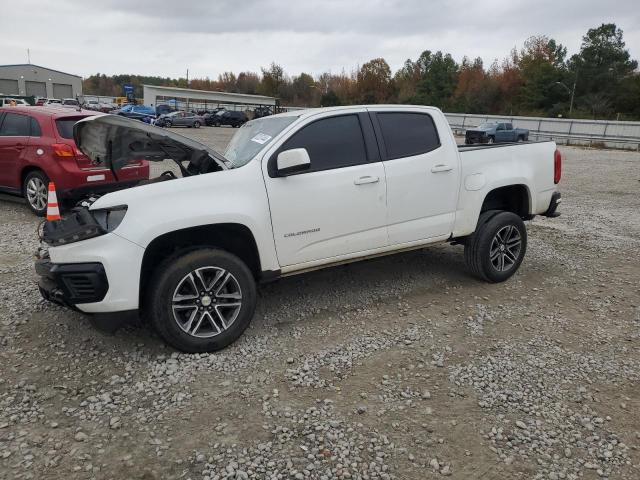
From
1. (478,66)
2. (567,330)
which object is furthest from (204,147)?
(478,66)

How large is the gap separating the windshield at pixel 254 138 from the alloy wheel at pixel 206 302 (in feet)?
3.08

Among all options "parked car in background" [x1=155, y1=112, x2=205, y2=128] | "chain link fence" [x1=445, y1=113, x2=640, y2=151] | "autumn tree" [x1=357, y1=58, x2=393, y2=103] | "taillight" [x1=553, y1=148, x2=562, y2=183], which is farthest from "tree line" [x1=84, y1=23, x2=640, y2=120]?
"taillight" [x1=553, y1=148, x2=562, y2=183]

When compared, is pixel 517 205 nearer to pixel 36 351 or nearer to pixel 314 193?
pixel 314 193

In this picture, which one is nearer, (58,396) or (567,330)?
(58,396)

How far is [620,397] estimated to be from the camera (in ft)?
10.9

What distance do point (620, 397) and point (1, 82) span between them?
3298 inches

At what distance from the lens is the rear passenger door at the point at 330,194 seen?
3.96 meters

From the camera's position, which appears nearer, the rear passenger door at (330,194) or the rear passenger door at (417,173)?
the rear passenger door at (330,194)

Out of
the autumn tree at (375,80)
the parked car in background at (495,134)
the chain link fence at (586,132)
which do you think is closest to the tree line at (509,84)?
the autumn tree at (375,80)

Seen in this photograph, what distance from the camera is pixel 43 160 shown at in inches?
298

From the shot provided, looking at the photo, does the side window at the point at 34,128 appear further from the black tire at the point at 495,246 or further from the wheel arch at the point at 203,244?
the black tire at the point at 495,246

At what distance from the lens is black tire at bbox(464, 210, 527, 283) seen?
5156mm

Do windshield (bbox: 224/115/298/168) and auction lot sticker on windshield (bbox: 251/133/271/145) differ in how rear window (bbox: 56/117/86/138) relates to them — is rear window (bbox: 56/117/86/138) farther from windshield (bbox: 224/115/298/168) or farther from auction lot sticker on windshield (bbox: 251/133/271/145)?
auction lot sticker on windshield (bbox: 251/133/271/145)

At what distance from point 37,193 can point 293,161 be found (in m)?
5.92
